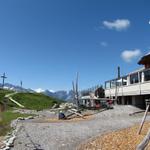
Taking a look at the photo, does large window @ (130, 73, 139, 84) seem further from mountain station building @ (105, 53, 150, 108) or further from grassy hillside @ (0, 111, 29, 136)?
grassy hillside @ (0, 111, 29, 136)

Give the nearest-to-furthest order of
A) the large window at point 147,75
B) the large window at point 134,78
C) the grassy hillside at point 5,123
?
the grassy hillside at point 5,123, the large window at point 147,75, the large window at point 134,78

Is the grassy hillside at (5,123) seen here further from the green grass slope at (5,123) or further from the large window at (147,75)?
the large window at (147,75)

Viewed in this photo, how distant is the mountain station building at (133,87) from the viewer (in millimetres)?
35500

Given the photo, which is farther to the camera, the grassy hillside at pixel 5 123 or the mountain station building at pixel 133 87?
the mountain station building at pixel 133 87

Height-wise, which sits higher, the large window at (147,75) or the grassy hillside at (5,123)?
the large window at (147,75)

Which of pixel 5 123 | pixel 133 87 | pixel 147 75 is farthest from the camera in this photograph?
pixel 133 87

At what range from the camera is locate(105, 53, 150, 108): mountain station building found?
116 ft

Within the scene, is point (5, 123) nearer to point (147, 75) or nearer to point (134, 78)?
point (147, 75)

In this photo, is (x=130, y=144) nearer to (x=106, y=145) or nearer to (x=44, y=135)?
(x=106, y=145)

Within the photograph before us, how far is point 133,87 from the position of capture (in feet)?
126

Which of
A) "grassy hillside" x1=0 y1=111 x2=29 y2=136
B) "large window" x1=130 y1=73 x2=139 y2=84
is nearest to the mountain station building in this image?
"large window" x1=130 y1=73 x2=139 y2=84

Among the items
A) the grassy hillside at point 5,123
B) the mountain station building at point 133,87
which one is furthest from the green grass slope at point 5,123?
the mountain station building at point 133,87

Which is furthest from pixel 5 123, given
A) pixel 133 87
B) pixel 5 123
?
pixel 133 87

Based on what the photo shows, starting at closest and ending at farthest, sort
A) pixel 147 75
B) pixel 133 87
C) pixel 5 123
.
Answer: pixel 5 123, pixel 147 75, pixel 133 87
